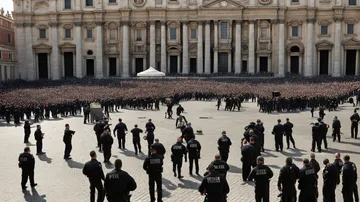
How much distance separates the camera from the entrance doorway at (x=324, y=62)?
222 feet

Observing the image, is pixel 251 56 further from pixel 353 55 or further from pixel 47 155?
pixel 47 155

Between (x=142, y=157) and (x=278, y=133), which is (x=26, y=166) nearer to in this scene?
(x=142, y=157)

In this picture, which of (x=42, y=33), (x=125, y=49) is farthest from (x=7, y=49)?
(x=125, y=49)

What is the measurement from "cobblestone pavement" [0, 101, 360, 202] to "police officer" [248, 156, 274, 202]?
146cm

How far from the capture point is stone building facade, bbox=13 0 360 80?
6556cm

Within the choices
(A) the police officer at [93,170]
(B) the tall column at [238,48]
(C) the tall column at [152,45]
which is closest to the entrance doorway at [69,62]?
(C) the tall column at [152,45]

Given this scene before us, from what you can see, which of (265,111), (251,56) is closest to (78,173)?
(265,111)

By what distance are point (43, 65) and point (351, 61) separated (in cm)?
5002

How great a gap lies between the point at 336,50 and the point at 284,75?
8.73m

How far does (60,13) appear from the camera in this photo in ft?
227

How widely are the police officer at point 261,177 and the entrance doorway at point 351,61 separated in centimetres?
6211

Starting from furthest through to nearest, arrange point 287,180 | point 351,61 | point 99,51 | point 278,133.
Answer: point 99,51, point 351,61, point 278,133, point 287,180

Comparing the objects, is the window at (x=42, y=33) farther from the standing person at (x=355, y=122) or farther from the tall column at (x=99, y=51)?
the standing person at (x=355, y=122)

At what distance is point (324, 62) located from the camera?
6794 cm
